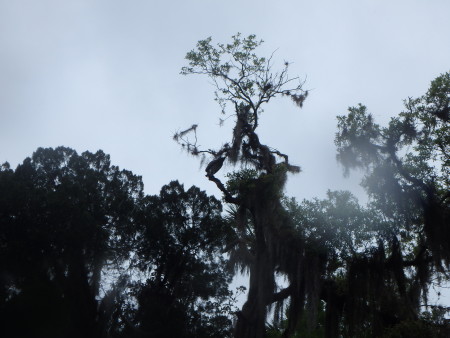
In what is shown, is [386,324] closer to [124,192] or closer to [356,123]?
[356,123]

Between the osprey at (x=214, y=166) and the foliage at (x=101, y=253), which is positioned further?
the foliage at (x=101, y=253)

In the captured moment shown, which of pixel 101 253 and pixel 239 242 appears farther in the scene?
pixel 101 253

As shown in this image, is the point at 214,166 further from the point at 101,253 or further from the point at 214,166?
the point at 101,253

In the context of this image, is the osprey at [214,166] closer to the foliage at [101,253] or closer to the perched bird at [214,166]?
the perched bird at [214,166]

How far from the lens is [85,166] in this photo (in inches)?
985

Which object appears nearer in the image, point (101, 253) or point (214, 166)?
point (214, 166)

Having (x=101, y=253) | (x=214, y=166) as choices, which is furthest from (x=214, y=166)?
(x=101, y=253)

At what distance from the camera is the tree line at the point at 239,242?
13.8 m

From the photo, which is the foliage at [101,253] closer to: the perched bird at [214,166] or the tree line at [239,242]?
the tree line at [239,242]

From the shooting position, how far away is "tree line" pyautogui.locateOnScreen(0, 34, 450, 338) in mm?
13844

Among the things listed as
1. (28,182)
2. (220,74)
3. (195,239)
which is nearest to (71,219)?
(28,182)

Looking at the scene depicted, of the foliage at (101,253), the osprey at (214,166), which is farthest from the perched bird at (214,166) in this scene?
the foliage at (101,253)

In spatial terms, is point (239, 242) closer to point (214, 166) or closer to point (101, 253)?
point (214, 166)

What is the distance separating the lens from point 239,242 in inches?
619
